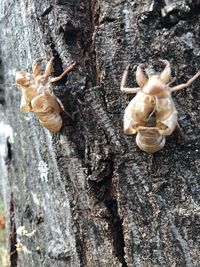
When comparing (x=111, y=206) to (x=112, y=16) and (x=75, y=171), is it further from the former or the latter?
(x=112, y=16)

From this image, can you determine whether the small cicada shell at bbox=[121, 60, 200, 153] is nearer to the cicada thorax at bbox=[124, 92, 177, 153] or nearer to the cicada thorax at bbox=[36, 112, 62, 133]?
the cicada thorax at bbox=[124, 92, 177, 153]

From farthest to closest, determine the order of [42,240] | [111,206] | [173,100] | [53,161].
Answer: [42,240] < [53,161] < [111,206] < [173,100]

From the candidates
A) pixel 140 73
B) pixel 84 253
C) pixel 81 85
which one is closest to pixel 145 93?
pixel 140 73

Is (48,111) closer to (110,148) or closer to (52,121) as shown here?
(52,121)

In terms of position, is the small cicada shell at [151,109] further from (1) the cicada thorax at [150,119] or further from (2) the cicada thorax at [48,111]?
(2) the cicada thorax at [48,111]

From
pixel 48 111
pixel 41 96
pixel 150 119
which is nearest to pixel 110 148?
pixel 150 119
